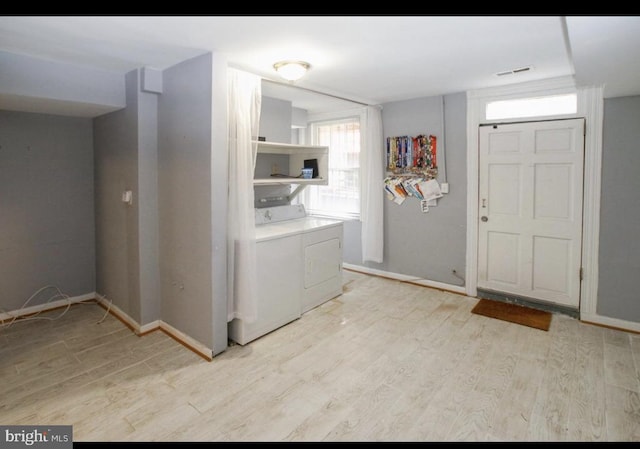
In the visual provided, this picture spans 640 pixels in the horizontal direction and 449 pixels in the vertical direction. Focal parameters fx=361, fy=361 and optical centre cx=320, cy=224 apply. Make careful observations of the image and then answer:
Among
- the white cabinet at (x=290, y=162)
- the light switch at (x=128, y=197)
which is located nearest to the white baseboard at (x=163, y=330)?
the light switch at (x=128, y=197)

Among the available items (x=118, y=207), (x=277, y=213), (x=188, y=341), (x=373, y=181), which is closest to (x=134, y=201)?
(x=118, y=207)

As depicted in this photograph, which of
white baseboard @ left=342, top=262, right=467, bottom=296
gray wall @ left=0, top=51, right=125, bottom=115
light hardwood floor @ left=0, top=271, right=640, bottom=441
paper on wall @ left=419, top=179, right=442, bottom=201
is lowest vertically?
light hardwood floor @ left=0, top=271, right=640, bottom=441

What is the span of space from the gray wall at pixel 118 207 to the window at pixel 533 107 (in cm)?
351

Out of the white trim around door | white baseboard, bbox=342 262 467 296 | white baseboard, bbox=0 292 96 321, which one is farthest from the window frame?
white baseboard, bbox=0 292 96 321

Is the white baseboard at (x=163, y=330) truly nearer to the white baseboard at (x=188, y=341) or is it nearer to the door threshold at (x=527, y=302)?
the white baseboard at (x=188, y=341)

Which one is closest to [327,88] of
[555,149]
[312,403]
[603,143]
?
[555,149]

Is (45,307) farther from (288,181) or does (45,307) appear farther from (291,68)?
(291,68)

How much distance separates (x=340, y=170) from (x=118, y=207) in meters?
3.00

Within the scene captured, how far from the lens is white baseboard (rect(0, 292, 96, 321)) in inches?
137

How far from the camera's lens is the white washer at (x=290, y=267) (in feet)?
10.1

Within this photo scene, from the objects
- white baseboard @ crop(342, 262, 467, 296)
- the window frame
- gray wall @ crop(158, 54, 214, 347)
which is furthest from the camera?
the window frame

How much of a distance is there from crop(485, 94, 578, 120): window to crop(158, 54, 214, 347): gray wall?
293 cm

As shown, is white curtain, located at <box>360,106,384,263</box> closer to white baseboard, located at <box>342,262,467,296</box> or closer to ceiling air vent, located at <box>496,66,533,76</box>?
white baseboard, located at <box>342,262,467,296</box>
